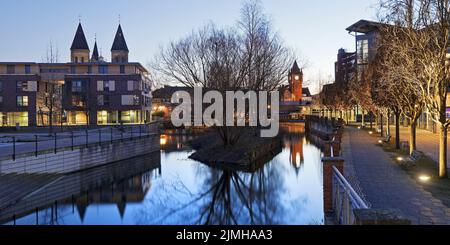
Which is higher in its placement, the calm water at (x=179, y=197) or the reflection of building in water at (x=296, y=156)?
the reflection of building in water at (x=296, y=156)

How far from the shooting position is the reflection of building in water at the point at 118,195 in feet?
54.1

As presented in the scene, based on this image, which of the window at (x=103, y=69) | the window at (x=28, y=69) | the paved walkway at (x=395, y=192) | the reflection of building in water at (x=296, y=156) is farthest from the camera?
the window at (x=103, y=69)

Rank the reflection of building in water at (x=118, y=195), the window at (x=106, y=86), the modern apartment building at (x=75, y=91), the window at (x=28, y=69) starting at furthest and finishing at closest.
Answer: the window at (x=106, y=86) < the window at (x=28, y=69) < the modern apartment building at (x=75, y=91) < the reflection of building in water at (x=118, y=195)

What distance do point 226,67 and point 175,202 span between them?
46.4ft

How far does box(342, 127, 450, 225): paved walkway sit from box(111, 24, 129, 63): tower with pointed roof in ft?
236

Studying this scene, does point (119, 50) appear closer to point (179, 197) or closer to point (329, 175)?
point (179, 197)

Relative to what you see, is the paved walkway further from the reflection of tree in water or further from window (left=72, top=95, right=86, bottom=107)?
window (left=72, top=95, right=86, bottom=107)

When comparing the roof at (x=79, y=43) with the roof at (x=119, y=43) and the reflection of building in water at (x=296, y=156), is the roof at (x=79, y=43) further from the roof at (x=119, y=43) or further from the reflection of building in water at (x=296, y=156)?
the reflection of building in water at (x=296, y=156)

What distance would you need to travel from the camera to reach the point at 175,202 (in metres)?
17.3

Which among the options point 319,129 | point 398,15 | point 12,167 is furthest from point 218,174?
point 319,129

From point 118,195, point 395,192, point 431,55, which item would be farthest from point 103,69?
point 395,192

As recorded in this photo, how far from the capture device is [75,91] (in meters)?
62.8

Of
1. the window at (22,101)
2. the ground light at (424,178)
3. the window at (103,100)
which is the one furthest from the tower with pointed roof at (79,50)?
the ground light at (424,178)

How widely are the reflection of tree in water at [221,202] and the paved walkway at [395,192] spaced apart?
340 cm
